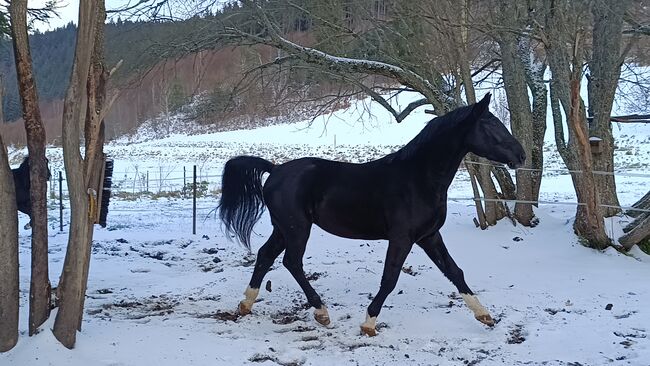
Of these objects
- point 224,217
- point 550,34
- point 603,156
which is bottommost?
point 224,217

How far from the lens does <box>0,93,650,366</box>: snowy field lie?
12.0ft

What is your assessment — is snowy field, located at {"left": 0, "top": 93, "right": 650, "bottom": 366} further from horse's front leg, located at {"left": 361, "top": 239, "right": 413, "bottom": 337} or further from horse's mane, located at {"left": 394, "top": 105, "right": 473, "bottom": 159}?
horse's mane, located at {"left": 394, "top": 105, "right": 473, "bottom": 159}

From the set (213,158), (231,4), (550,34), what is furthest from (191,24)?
(213,158)

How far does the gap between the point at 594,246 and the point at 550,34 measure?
7.57 ft

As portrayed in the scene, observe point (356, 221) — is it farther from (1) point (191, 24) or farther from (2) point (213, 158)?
(2) point (213, 158)

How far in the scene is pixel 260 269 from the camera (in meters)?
4.77

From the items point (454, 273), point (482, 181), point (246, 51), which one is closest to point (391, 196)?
point (454, 273)

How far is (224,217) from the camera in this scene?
16.5 feet

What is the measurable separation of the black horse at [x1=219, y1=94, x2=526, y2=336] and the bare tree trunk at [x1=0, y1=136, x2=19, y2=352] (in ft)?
5.35

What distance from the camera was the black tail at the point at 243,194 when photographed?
16.3ft

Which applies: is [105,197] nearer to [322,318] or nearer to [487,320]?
[322,318]

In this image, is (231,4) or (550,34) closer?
(550,34)

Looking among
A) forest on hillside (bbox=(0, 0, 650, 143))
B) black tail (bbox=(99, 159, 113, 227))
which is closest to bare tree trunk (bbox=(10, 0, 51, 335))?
forest on hillside (bbox=(0, 0, 650, 143))

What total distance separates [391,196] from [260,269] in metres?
1.24
